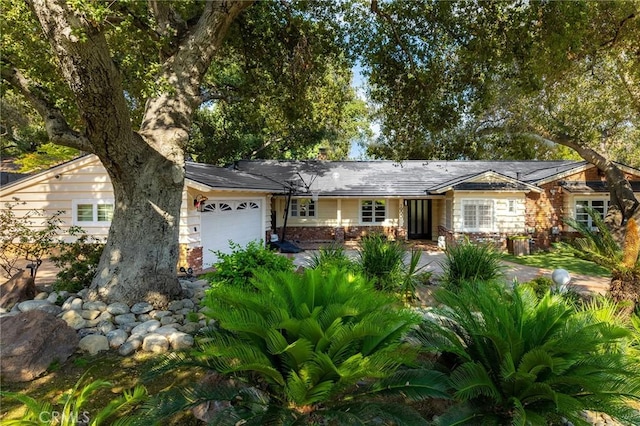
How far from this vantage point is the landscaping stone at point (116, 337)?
15.8 ft

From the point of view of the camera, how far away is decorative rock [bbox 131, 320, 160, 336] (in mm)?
5094

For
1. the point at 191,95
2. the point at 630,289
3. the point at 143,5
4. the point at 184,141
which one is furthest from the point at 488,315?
the point at 143,5

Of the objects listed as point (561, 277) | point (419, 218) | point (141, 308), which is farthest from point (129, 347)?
point (419, 218)

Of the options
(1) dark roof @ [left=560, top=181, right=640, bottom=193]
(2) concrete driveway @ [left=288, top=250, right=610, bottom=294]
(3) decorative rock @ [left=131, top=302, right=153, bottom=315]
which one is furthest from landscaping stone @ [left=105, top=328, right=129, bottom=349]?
(1) dark roof @ [left=560, top=181, right=640, bottom=193]

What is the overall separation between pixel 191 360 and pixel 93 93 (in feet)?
12.8

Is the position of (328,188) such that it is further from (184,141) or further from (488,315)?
(488,315)

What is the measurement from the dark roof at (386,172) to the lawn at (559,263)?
4013mm

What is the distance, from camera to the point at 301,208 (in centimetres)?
1870

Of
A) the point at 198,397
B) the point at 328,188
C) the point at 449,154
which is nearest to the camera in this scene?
the point at 198,397

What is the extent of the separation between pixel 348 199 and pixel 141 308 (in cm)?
1366

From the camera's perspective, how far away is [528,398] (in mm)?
2812

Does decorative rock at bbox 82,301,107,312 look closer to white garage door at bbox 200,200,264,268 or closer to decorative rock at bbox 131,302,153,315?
decorative rock at bbox 131,302,153,315

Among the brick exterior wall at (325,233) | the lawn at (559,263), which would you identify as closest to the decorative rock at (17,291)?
the brick exterior wall at (325,233)

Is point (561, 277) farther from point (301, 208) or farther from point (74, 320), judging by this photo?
point (301, 208)
